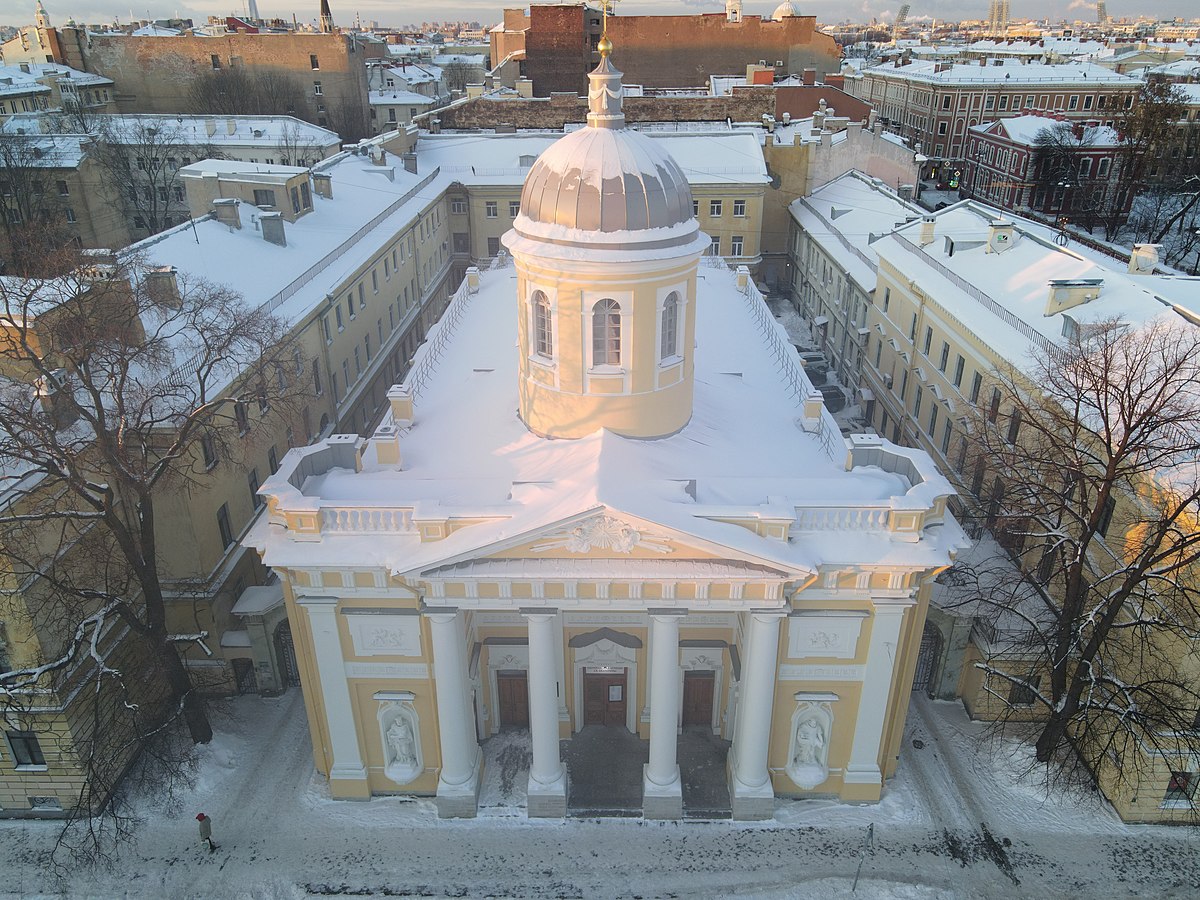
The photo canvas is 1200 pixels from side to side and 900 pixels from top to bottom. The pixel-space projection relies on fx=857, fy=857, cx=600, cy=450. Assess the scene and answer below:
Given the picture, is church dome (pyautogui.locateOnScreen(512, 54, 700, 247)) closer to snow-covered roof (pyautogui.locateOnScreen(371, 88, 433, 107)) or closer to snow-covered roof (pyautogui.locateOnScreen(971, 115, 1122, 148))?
snow-covered roof (pyautogui.locateOnScreen(971, 115, 1122, 148))

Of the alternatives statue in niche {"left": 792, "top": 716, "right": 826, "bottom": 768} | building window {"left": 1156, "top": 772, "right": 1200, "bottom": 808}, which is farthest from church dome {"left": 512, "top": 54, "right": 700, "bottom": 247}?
building window {"left": 1156, "top": 772, "right": 1200, "bottom": 808}

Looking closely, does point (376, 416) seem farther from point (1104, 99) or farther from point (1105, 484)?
point (1104, 99)

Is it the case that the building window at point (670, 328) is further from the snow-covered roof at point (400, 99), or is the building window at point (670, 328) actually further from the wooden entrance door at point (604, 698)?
the snow-covered roof at point (400, 99)

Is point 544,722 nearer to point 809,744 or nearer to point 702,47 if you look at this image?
point 809,744

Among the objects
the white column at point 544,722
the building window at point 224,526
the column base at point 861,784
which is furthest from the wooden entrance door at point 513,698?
the building window at point 224,526

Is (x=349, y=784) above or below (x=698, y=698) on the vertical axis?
below

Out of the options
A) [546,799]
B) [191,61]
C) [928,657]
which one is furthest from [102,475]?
[191,61]

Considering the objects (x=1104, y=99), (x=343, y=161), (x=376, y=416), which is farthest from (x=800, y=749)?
(x=1104, y=99)
